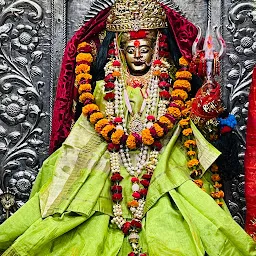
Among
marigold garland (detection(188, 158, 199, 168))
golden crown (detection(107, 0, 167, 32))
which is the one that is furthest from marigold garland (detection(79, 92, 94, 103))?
marigold garland (detection(188, 158, 199, 168))

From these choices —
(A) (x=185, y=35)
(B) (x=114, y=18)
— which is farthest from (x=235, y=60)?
(B) (x=114, y=18)

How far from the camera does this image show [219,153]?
10.2 ft

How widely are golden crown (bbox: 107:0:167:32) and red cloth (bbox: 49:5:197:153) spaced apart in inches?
3.9

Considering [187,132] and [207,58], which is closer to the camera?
[207,58]

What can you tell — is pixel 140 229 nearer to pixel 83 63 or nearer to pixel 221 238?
pixel 221 238

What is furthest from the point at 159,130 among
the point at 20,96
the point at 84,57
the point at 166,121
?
the point at 20,96

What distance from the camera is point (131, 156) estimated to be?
3.21m

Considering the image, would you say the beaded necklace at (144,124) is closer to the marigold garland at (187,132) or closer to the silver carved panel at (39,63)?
the marigold garland at (187,132)

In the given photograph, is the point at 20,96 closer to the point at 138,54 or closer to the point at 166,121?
the point at 138,54

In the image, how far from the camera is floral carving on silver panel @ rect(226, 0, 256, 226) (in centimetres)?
366

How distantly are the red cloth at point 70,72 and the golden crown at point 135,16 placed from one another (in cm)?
10

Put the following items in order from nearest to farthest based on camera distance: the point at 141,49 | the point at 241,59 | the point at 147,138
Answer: the point at 147,138 → the point at 141,49 → the point at 241,59

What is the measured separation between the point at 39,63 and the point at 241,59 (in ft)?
3.58

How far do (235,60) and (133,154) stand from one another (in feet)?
2.84
